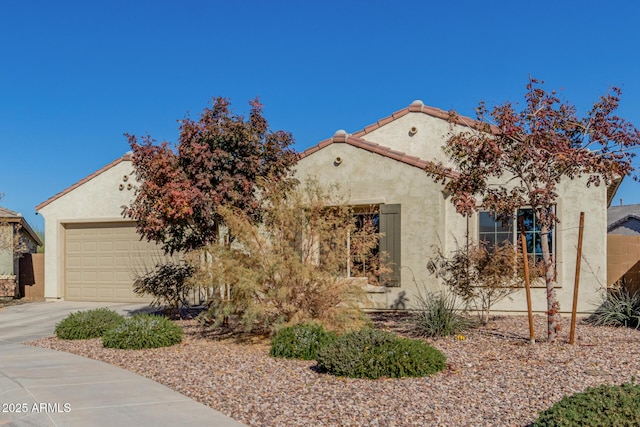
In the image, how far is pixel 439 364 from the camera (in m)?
7.30

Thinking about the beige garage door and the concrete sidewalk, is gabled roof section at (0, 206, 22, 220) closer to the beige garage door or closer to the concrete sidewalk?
the beige garage door

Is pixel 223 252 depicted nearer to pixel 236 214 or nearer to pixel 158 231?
pixel 236 214

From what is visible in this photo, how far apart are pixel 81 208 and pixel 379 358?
13577 mm

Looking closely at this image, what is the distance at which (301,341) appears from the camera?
8578 millimetres

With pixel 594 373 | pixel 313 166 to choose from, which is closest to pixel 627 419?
pixel 594 373

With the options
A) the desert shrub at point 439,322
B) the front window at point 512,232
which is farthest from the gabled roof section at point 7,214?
the desert shrub at point 439,322

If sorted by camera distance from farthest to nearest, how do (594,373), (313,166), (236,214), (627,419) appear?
(313,166), (236,214), (594,373), (627,419)

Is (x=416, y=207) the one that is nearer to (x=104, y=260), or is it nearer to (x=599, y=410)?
(x=599, y=410)

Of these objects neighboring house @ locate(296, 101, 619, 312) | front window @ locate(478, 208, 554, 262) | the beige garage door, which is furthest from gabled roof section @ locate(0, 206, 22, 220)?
front window @ locate(478, 208, 554, 262)

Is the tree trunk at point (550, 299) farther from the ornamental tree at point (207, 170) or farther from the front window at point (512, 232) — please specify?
the ornamental tree at point (207, 170)

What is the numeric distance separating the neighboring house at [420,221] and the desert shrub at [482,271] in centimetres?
27

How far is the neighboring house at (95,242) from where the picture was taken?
17578 millimetres

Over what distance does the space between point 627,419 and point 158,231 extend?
897cm

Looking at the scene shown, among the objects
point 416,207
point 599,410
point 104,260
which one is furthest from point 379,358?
point 104,260
